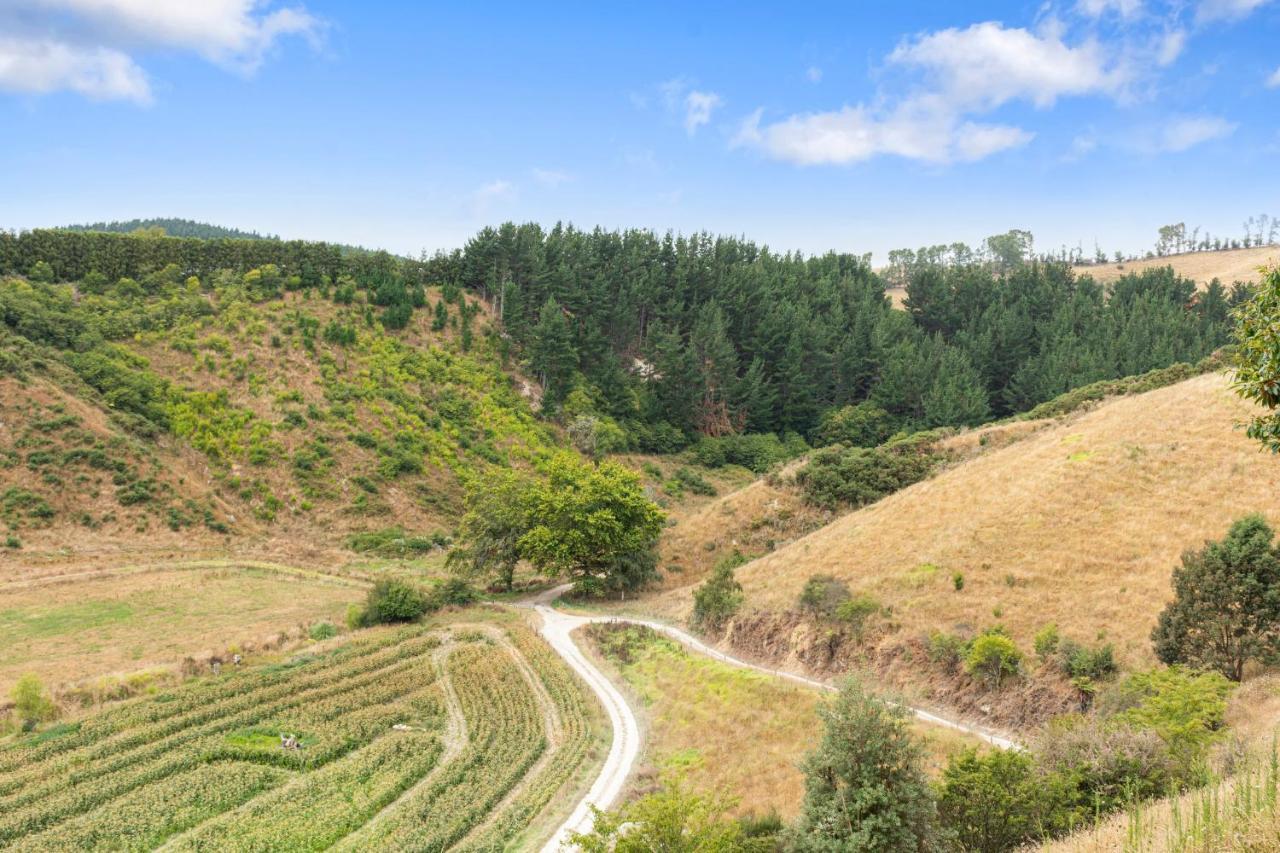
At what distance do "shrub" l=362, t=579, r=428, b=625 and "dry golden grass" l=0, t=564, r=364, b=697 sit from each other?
2.19m

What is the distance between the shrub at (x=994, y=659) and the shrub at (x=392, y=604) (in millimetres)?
29591

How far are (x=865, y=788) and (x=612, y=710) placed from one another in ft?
60.3

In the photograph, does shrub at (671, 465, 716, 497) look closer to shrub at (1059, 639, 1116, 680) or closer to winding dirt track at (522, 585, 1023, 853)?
winding dirt track at (522, 585, 1023, 853)

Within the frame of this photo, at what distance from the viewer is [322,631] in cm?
4041

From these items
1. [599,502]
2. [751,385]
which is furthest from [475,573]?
[751,385]

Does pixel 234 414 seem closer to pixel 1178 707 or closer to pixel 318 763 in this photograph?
pixel 318 763

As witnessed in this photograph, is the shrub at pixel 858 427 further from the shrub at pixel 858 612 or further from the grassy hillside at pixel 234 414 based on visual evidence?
the shrub at pixel 858 612

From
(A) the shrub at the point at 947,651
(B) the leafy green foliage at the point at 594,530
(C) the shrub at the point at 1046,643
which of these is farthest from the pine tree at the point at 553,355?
(C) the shrub at the point at 1046,643

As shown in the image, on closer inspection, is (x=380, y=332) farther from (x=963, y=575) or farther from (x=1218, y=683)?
(x=1218, y=683)

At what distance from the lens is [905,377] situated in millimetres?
92750

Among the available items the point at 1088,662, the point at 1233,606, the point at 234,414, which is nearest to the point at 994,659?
the point at 1088,662

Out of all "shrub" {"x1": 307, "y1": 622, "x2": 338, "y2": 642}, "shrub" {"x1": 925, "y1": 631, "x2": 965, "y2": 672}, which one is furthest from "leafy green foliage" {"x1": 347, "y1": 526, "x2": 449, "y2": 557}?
"shrub" {"x1": 925, "y1": 631, "x2": 965, "y2": 672}

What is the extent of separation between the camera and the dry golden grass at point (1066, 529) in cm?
3047

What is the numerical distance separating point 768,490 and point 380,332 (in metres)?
44.5
